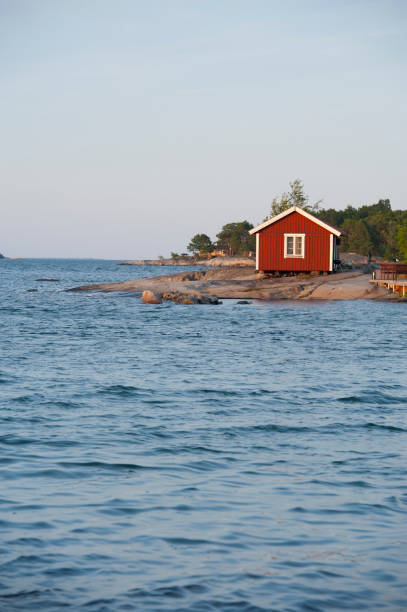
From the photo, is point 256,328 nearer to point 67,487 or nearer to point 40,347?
point 40,347

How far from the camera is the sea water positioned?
5973 millimetres

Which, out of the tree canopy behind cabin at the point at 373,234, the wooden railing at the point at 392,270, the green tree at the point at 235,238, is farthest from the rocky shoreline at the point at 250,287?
the green tree at the point at 235,238

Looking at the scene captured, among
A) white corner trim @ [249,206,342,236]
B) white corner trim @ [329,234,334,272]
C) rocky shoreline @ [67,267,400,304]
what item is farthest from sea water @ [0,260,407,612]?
white corner trim @ [249,206,342,236]

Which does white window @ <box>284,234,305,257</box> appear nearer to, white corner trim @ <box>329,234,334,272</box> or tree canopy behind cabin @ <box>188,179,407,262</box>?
white corner trim @ <box>329,234,334,272</box>

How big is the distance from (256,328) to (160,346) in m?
7.72

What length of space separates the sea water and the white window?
31.9m

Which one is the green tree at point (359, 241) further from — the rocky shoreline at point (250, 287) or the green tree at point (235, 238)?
the rocky shoreline at point (250, 287)

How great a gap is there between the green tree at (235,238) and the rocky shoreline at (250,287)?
119564 millimetres

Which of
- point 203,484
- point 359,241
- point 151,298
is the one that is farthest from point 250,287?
point 359,241

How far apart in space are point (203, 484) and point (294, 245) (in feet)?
146

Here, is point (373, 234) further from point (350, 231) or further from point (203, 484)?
point (203, 484)

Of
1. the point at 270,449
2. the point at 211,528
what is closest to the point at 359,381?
the point at 270,449

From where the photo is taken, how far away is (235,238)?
182m

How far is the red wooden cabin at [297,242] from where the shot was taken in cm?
5175
